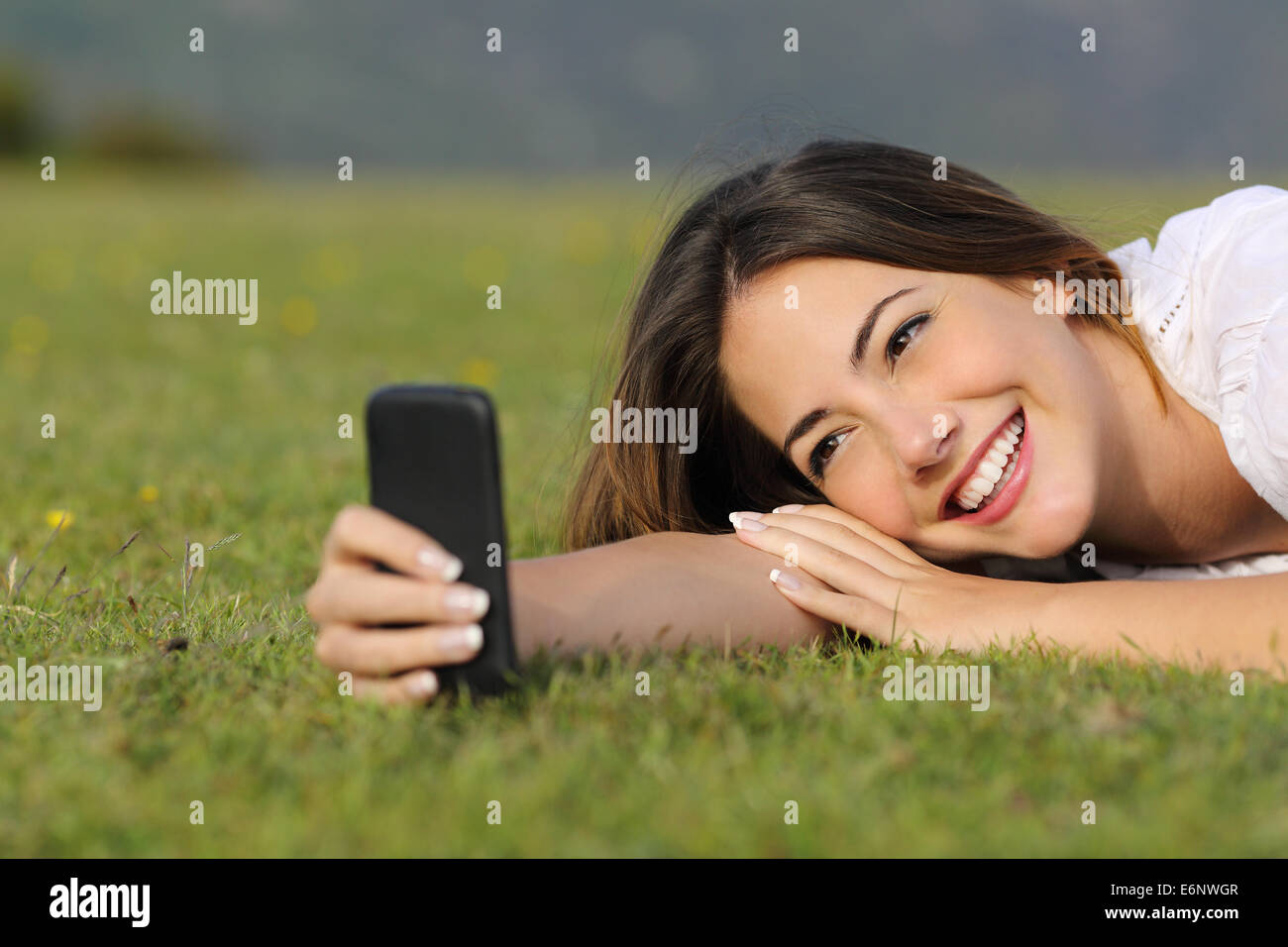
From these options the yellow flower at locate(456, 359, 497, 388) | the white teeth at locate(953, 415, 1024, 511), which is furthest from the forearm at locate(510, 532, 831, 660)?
the yellow flower at locate(456, 359, 497, 388)

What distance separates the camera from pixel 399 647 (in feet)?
6.89

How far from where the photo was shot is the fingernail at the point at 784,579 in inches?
110

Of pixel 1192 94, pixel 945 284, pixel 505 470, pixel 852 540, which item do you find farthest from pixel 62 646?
pixel 1192 94

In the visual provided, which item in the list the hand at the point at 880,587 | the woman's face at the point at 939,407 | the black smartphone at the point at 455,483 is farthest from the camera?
the woman's face at the point at 939,407

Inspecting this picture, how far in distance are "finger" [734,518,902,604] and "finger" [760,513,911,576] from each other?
19mm

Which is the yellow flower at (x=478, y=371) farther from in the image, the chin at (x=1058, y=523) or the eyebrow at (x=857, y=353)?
the chin at (x=1058, y=523)

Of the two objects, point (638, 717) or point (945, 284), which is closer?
point (638, 717)

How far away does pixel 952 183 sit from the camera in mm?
3506

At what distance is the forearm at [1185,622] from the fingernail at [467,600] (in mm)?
1263

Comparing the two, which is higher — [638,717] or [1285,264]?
[1285,264]

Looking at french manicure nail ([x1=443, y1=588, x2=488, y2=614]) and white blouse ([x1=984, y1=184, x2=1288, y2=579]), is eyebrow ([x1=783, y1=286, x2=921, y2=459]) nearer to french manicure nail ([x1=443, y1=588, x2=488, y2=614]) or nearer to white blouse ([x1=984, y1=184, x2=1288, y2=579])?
white blouse ([x1=984, y1=184, x2=1288, y2=579])

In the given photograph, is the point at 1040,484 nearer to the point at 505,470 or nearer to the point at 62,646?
the point at 62,646

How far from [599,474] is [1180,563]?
1767mm

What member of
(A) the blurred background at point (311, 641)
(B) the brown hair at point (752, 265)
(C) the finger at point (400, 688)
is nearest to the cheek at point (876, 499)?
(B) the brown hair at point (752, 265)
